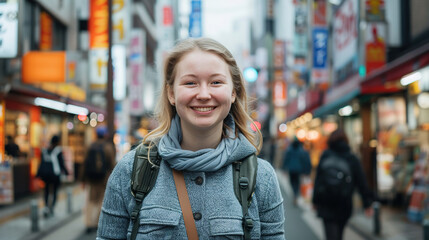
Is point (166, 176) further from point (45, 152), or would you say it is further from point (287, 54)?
point (287, 54)

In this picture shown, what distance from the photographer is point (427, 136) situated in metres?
11.1

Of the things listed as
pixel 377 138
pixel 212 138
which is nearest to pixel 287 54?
pixel 377 138

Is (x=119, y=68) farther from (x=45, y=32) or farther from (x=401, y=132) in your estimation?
(x=401, y=132)

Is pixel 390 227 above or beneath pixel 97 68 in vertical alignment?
beneath

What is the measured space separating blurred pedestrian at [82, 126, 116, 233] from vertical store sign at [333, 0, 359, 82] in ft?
35.8

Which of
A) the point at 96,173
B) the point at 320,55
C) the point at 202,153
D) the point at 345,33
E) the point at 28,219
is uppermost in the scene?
the point at 345,33

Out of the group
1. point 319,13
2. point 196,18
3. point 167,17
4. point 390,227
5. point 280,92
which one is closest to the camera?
point 390,227

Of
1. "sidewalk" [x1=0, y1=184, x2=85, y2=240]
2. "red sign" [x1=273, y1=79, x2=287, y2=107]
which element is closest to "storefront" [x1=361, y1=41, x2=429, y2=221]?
"sidewalk" [x1=0, y1=184, x2=85, y2=240]

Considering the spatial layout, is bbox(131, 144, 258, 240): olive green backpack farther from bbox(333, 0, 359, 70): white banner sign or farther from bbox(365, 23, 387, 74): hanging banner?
bbox(333, 0, 359, 70): white banner sign

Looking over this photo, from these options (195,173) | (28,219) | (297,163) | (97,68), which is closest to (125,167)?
(195,173)

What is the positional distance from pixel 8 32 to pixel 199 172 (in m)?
6.02

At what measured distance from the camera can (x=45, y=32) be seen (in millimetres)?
18656

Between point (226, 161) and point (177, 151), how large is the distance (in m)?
0.22

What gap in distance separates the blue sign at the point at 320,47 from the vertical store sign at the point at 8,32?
1534cm
